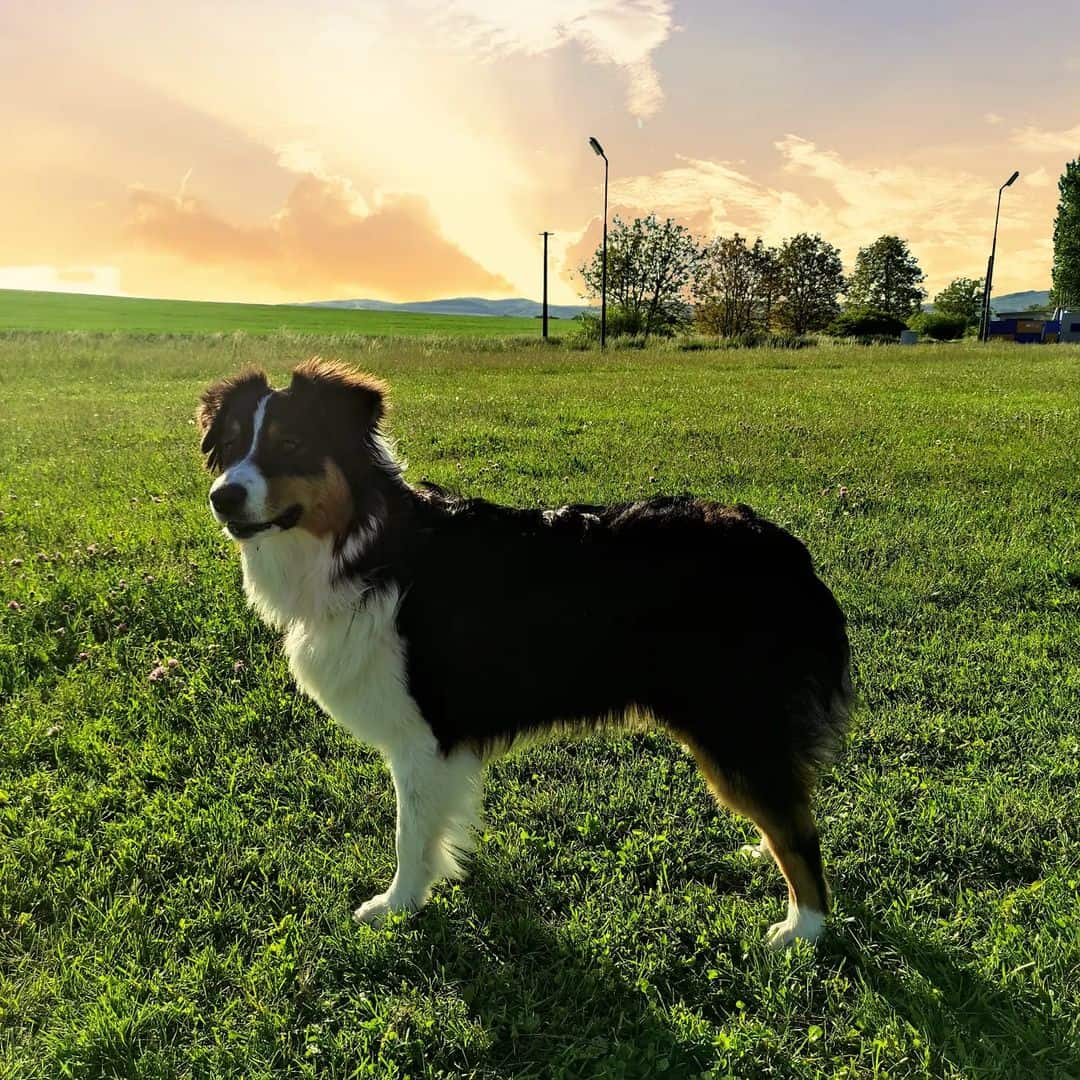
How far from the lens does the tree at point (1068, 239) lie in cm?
5541

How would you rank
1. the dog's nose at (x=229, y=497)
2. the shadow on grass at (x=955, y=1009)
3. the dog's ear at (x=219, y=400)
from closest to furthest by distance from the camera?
the shadow on grass at (x=955, y=1009), the dog's nose at (x=229, y=497), the dog's ear at (x=219, y=400)

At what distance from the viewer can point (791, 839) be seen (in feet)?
8.70

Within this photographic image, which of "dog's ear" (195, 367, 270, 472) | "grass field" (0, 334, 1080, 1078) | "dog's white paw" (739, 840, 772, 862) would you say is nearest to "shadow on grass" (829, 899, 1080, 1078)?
"grass field" (0, 334, 1080, 1078)

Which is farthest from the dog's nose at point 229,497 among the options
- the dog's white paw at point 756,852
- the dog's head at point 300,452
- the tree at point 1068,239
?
the tree at point 1068,239

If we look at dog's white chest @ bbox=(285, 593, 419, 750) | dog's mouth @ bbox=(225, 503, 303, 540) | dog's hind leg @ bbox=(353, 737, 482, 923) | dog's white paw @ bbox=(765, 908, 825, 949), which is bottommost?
dog's white paw @ bbox=(765, 908, 825, 949)

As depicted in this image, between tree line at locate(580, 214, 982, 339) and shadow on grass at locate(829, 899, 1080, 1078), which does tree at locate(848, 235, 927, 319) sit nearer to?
tree line at locate(580, 214, 982, 339)

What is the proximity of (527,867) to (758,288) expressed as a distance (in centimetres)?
6443

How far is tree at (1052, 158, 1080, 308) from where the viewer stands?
182ft

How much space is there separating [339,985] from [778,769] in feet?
6.00

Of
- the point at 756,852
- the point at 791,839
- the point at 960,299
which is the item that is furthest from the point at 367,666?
the point at 960,299

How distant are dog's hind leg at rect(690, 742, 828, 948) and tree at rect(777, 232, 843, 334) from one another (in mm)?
64563

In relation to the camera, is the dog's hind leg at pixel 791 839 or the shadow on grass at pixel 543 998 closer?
the shadow on grass at pixel 543 998

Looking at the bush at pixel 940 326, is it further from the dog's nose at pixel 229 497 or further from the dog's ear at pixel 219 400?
the dog's nose at pixel 229 497

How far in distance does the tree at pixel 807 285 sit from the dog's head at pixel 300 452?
64517mm
